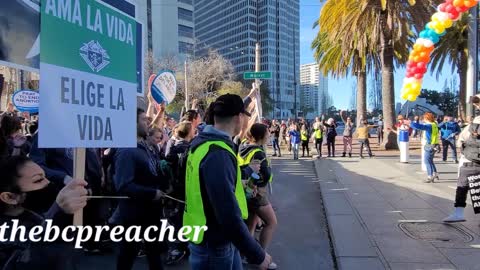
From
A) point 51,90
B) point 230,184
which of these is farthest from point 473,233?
point 51,90

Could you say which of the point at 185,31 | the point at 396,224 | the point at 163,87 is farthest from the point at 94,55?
the point at 185,31

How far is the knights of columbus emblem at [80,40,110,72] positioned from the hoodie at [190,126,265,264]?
0.83 m

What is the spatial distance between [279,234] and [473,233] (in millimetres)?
2784

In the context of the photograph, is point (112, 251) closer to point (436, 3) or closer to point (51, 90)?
point (51, 90)

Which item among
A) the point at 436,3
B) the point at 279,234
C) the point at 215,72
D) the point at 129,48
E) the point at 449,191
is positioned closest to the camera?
the point at 129,48

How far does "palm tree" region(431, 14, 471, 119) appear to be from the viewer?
24.6m

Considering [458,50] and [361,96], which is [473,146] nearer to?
[361,96]

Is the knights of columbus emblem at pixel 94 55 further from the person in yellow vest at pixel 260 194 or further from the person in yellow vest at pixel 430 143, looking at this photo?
the person in yellow vest at pixel 430 143

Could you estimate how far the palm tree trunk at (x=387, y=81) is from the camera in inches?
731

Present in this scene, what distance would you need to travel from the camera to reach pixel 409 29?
60.0 ft

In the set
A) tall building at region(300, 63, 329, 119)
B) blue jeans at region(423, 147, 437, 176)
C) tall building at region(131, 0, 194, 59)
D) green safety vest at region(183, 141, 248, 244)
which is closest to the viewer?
green safety vest at region(183, 141, 248, 244)

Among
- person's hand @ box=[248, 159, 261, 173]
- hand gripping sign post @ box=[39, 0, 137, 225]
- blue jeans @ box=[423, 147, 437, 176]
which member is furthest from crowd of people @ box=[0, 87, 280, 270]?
blue jeans @ box=[423, 147, 437, 176]

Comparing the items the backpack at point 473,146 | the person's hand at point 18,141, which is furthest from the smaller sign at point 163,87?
the backpack at point 473,146

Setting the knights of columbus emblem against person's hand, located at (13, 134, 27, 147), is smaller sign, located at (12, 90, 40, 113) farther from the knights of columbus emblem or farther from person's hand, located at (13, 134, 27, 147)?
the knights of columbus emblem
